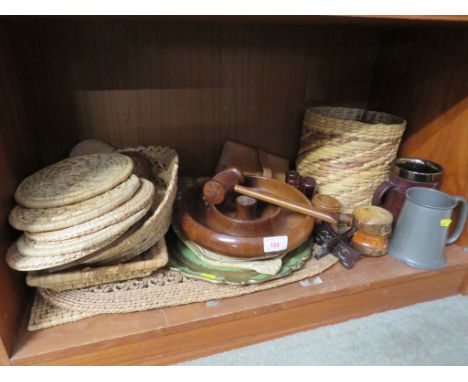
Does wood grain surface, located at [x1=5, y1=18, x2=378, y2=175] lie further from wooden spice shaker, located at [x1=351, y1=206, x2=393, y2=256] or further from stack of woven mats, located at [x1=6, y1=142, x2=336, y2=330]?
wooden spice shaker, located at [x1=351, y1=206, x2=393, y2=256]

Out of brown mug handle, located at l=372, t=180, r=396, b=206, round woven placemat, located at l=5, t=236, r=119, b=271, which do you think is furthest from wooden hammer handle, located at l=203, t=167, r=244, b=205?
brown mug handle, located at l=372, t=180, r=396, b=206

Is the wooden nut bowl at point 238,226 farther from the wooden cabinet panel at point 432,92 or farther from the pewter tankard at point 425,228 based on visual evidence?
the wooden cabinet panel at point 432,92

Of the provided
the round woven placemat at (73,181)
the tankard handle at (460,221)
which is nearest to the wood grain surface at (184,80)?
the round woven placemat at (73,181)

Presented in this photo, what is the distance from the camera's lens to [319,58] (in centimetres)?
83

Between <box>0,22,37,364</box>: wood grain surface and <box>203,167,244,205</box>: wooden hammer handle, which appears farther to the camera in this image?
<box>203,167,244,205</box>: wooden hammer handle

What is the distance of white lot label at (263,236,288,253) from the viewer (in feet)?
1.81

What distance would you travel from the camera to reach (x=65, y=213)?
18.2 inches

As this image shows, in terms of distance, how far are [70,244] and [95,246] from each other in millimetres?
32

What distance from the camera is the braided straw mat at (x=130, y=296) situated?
1.65 feet

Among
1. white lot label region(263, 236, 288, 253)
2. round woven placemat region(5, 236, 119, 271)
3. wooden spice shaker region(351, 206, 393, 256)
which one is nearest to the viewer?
round woven placemat region(5, 236, 119, 271)

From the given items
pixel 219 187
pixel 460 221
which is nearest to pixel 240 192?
pixel 219 187

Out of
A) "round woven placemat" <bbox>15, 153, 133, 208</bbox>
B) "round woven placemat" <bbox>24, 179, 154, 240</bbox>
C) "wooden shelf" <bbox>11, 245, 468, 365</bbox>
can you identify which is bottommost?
"wooden shelf" <bbox>11, 245, 468, 365</bbox>

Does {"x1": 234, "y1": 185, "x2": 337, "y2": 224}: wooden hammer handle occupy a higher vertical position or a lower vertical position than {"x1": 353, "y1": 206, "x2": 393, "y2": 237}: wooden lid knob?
higher

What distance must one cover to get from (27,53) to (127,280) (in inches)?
19.2
